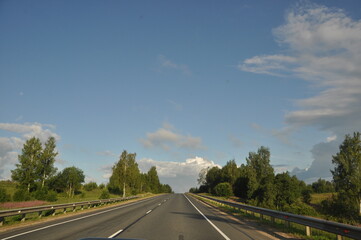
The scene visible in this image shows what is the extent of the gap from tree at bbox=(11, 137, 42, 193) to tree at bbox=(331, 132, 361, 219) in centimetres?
5593

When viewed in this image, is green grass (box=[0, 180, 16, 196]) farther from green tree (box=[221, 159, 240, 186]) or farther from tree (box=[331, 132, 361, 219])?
green tree (box=[221, 159, 240, 186])

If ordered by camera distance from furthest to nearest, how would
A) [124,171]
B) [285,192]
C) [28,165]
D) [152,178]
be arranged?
[152,178]
[124,171]
[285,192]
[28,165]

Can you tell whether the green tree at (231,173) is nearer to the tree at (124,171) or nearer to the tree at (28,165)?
the tree at (124,171)

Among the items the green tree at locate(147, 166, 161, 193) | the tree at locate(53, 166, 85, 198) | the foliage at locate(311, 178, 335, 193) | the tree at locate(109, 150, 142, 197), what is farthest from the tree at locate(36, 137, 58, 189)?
the foliage at locate(311, 178, 335, 193)

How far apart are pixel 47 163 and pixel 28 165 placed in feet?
16.2

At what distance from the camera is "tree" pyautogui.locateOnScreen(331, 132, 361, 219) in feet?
133

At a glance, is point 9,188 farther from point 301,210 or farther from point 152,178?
point 301,210

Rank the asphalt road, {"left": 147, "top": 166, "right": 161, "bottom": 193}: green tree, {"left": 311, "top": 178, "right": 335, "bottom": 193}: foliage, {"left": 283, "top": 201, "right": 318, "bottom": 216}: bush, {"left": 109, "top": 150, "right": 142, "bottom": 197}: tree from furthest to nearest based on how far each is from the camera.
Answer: {"left": 311, "top": 178, "right": 335, "bottom": 193}: foliage < {"left": 147, "top": 166, "right": 161, "bottom": 193}: green tree < {"left": 109, "top": 150, "right": 142, "bottom": 197}: tree < {"left": 283, "top": 201, "right": 318, "bottom": 216}: bush < the asphalt road

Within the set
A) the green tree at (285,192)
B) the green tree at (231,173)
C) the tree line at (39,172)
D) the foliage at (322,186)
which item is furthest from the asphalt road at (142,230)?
the foliage at (322,186)

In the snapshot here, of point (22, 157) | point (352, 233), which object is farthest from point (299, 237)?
point (22, 157)

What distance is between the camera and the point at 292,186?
6425 cm

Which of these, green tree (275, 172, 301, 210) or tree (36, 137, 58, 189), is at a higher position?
tree (36, 137, 58, 189)

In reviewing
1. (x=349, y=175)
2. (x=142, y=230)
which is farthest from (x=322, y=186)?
(x=142, y=230)

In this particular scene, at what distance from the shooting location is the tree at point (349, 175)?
133 feet
